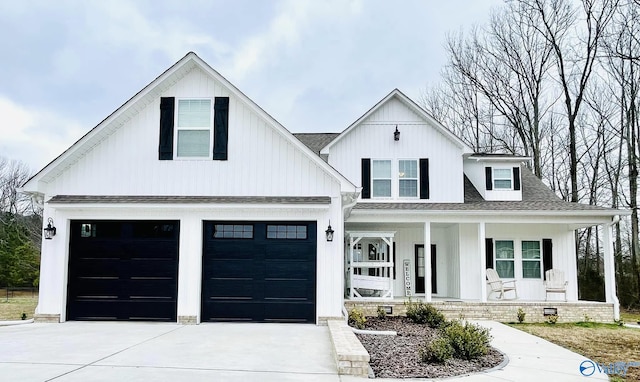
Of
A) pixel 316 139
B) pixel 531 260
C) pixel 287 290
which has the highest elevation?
pixel 316 139

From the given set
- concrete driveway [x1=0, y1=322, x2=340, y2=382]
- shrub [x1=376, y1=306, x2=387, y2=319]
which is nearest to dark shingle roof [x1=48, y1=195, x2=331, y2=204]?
concrete driveway [x1=0, y1=322, x2=340, y2=382]

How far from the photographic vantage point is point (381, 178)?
15.7m

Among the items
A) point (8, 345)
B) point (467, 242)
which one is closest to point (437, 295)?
point (467, 242)

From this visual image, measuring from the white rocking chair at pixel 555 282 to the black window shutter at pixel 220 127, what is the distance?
1026 cm

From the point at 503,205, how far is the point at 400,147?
11.5 feet

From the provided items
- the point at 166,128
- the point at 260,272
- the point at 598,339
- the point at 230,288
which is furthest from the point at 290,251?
the point at 598,339

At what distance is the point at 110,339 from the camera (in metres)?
8.90

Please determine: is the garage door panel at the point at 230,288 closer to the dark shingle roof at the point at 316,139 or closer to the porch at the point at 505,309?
the porch at the point at 505,309

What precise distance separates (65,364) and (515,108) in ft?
76.2

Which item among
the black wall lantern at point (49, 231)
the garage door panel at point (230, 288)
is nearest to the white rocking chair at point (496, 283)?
the garage door panel at point (230, 288)

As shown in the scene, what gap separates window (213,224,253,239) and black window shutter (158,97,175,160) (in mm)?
1970

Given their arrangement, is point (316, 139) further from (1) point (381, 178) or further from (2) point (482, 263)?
(2) point (482, 263)

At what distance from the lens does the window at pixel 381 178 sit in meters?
15.7

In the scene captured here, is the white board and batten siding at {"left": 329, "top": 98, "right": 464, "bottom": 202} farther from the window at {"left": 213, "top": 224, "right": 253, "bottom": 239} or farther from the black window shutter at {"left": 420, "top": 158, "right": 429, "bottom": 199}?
the window at {"left": 213, "top": 224, "right": 253, "bottom": 239}
